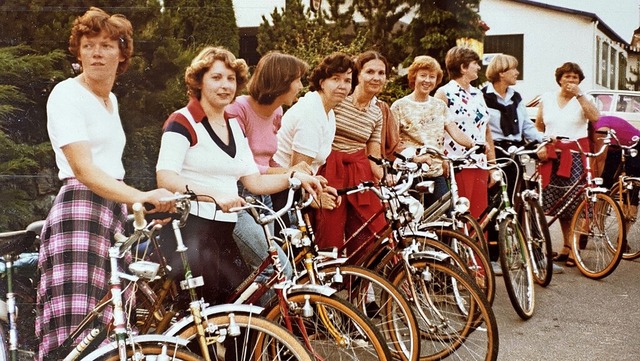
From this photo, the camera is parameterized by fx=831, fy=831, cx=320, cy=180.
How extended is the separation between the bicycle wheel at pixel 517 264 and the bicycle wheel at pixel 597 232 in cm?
113

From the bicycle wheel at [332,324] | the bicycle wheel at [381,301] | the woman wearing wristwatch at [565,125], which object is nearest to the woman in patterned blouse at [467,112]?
the woman wearing wristwatch at [565,125]

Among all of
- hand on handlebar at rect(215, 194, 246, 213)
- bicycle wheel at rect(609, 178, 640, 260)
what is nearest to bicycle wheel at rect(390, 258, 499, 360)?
hand on handlebar at rect(215, 194, 246, 213)

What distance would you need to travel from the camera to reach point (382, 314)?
→ 376 cm

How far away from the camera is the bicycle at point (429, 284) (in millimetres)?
3635

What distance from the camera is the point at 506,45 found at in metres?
5.45

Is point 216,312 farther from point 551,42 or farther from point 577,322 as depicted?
point 551,42

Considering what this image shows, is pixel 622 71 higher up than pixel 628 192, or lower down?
higher up

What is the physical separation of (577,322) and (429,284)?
4.77ft

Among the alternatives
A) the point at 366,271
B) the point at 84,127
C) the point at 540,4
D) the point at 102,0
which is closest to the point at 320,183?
the point at 366,271

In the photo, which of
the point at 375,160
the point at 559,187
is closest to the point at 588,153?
the point at 559,187

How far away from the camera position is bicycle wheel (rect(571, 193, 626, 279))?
5699 mm

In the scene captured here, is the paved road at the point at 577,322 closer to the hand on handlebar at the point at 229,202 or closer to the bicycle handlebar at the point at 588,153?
the bicycle handlebar at the point at 588,153

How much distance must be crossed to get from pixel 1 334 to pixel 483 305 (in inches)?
76.7

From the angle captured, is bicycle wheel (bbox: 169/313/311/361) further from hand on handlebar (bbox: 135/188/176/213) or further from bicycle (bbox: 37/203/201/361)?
hand on handlebar (bbox: 135/188/176/213)
